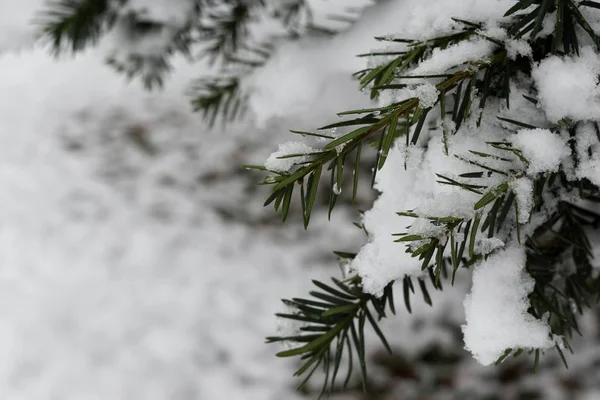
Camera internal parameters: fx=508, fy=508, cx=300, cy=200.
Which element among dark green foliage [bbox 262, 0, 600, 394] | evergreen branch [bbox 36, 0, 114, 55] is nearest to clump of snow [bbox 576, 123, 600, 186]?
dark green foliage [bbox 262, 0, 600, 394]

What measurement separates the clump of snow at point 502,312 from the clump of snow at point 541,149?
93 millimetres

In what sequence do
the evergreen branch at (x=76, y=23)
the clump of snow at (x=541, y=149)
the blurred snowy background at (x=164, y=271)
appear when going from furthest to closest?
1. the blurred snowy background at (x=164, y=271)
2. the evergreen branch at (x=76, y=23)
3. the clump of snow at (x=541, y=149)

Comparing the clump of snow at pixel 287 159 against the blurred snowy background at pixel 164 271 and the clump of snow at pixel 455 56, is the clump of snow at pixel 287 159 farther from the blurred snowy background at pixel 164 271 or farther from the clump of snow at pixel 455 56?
→ the blurred snowy background at pixel 164 271

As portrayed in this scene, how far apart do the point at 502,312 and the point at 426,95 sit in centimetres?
20

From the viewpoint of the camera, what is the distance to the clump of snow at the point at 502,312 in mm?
419

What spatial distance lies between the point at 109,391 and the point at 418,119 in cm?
150

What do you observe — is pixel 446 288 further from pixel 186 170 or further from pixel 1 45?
pixel 1 45

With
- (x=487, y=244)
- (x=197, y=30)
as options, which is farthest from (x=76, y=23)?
(x=487, y=244)

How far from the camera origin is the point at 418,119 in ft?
1.23

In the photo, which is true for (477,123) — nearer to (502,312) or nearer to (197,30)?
(502,312)

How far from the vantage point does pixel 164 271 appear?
6.12ft

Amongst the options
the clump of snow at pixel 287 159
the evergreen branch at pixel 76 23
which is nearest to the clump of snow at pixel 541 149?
the clump of snow at pixel 287 159

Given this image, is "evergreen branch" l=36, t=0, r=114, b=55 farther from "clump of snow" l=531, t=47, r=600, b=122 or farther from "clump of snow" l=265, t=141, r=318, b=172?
"clump of snow" l=531, t=47, r=600, b=122

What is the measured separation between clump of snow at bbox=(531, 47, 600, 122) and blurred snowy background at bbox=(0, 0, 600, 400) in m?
0.90
